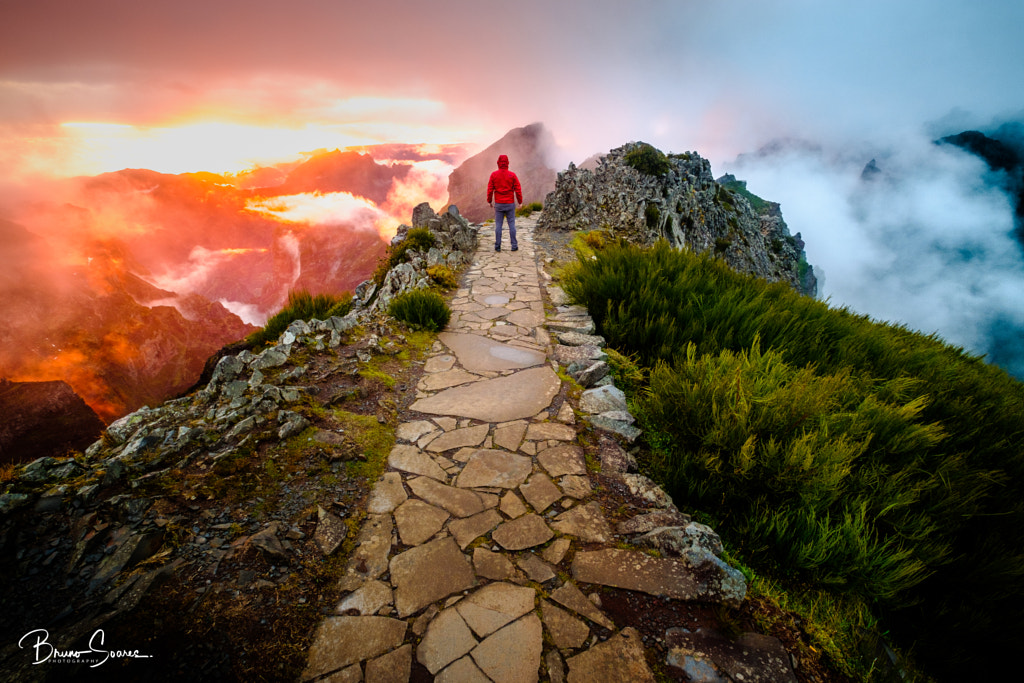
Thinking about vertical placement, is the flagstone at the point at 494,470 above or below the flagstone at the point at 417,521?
above

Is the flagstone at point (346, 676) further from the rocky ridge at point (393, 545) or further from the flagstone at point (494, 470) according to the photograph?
the flagstone at point (494, 470)

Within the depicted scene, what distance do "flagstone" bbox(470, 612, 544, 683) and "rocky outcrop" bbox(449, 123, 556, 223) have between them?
374 ft

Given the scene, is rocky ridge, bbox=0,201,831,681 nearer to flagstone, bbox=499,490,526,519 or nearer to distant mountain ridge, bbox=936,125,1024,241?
flagstone, bbox=499,490,526,519

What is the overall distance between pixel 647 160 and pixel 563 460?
21238 mm

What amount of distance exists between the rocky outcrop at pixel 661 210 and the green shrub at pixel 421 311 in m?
4.43

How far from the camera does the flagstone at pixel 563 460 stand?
2574 millimetres

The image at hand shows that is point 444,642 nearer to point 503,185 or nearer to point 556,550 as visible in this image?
point 556,550

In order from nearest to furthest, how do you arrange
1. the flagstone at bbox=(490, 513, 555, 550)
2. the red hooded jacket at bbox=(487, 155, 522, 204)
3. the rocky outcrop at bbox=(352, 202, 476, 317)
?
the flagstone at bbox=(490, 513, 555, 550), the rocky outcrop at bbox=(352, 202, 476, 317), the red hooded jacket at bbox=(487, 155, 522, 204)

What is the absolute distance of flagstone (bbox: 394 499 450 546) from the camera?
6.85ft

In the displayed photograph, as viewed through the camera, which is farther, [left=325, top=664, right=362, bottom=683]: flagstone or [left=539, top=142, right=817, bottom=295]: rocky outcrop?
[left=539, top=142, right=817, bottom=295]: rocky outcrop

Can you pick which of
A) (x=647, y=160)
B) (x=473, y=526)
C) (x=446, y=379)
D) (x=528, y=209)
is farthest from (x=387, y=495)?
(x=647, y=160)

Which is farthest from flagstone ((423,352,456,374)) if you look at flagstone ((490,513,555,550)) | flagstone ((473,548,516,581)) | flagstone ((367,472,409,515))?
flagstone ((473,548,516,581))

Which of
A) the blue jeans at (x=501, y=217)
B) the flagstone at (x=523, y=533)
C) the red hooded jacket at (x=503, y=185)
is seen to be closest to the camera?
the flagstone at (x=523, y=533)

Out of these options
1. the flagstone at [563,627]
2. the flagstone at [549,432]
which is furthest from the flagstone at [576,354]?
the flagstone at [563,627]
